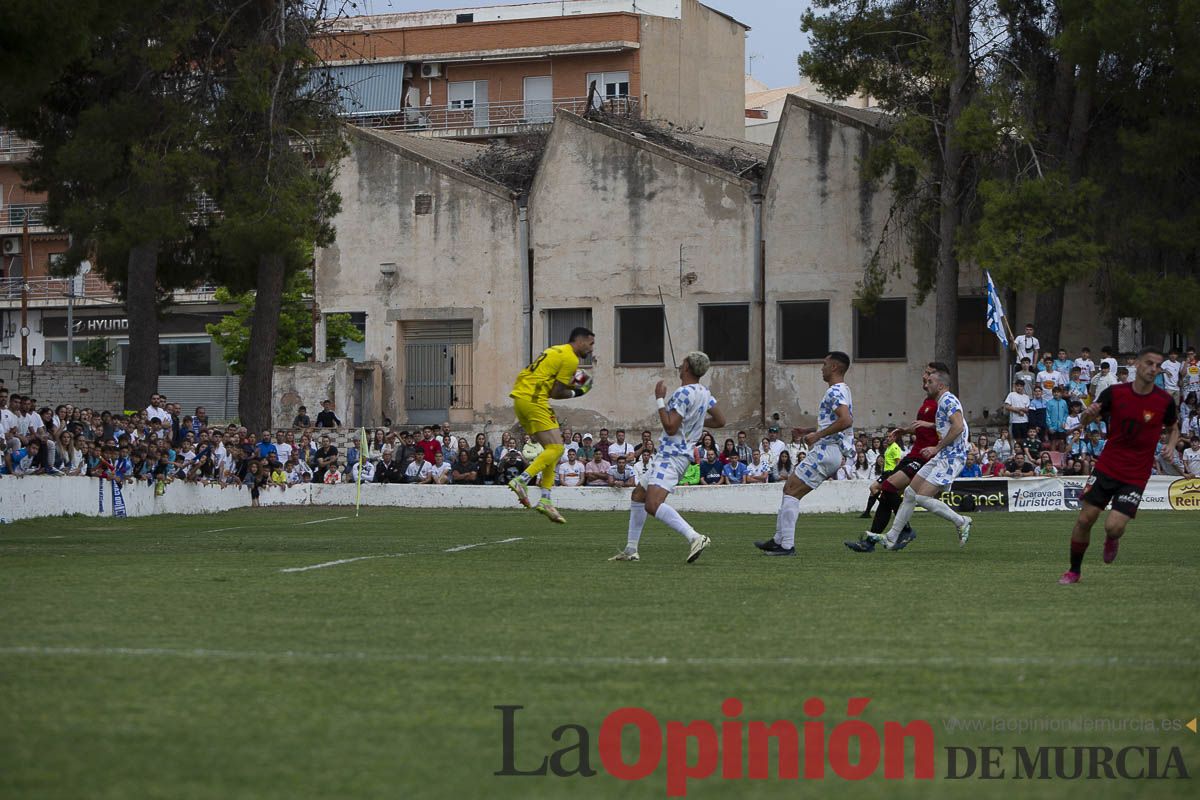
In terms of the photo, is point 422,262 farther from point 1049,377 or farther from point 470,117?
point 470,117

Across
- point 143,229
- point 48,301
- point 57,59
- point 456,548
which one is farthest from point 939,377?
point 48,301

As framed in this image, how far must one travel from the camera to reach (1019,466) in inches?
1287

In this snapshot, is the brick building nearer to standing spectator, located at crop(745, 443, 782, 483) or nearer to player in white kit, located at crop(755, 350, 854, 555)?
standing spectator, located at crop(745, 443, 782, 483)

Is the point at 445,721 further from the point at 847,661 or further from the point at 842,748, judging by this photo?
the point at 847,661

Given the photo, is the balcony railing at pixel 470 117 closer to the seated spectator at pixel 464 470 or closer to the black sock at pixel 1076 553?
the seated spectator at pixel 464 470

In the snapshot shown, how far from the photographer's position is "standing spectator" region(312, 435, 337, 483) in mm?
35531

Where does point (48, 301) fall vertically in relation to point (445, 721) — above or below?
above

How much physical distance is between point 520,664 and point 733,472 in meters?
26.4

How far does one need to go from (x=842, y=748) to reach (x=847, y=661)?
6.58 feet

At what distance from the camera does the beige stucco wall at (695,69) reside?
64062 mm

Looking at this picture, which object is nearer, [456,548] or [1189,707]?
[1189,707]

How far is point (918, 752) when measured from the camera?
5715mm

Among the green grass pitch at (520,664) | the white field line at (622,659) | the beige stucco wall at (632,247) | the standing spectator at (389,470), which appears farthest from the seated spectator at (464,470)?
the white field line at (622,659)

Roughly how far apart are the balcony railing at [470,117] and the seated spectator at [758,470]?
30609 mm
